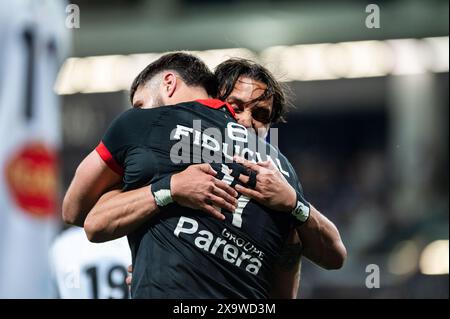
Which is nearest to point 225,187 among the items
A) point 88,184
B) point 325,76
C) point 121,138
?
point 121,138

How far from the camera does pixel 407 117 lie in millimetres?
15484

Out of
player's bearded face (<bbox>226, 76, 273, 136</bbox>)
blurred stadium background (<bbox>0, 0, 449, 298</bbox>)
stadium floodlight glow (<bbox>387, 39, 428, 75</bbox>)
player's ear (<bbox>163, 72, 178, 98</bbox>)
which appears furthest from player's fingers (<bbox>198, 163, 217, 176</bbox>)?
stadium floodlight glow (<bbox>387, 39, 428, 75</bbox>)

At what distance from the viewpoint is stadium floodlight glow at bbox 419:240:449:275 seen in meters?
9.58

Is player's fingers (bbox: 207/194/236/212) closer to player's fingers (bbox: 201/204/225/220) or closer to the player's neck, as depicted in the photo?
player's fingers (bbox: 201/204/225/220)

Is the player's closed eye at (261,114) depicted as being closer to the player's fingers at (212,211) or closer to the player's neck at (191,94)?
the player's neck at (191,94)

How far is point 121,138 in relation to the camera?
137 inches

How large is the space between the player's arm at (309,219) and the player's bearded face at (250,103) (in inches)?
16.0

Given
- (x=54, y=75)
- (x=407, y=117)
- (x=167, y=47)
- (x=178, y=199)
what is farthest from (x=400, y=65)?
(x=178, y=199)

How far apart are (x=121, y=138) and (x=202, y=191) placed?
1.20 ft

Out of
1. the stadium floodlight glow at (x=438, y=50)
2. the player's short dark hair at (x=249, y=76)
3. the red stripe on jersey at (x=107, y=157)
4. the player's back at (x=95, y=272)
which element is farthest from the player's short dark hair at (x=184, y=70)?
the stadium floodlight glow at (x=438, y=50)

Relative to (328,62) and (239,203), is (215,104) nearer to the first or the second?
(239,203)

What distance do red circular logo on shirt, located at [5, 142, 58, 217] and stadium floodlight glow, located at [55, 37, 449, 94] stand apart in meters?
10.5

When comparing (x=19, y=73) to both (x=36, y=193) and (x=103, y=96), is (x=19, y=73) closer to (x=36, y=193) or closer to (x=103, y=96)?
(x=36, y=193)

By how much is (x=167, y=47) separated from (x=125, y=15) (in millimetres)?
1696
